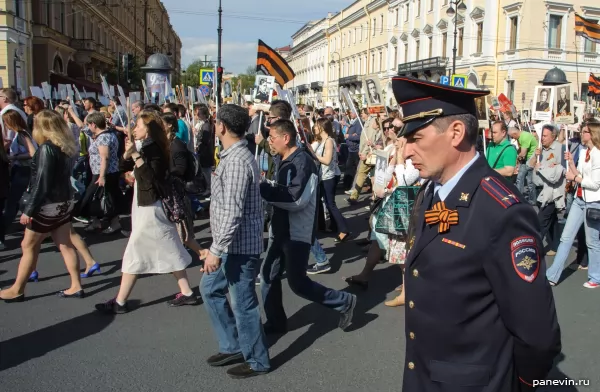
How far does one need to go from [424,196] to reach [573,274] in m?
5.72

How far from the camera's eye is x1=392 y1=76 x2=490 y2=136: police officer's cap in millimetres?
2025

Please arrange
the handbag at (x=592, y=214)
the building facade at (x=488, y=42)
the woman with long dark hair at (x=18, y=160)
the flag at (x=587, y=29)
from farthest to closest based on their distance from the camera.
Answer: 1. the building facade at (x=488, y=42)
2. the flag at (x=587, y=29)
3. the woman with long dark hair at (x=18, y=160)
4. the handbag at (x=592, y=214)

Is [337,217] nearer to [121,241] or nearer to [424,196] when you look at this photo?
[121,241]

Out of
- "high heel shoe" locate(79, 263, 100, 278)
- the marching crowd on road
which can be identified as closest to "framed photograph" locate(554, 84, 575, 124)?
the marching crowd on road

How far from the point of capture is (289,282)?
4.72 metres

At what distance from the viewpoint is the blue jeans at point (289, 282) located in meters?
4.71

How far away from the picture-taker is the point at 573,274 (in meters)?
7.19

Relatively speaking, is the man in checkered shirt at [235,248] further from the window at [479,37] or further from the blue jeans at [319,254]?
the window at [479,37]

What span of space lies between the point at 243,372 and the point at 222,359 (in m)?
0.26

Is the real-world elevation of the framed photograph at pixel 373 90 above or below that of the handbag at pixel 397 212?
above

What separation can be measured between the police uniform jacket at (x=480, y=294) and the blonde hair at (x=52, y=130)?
4.42 metres

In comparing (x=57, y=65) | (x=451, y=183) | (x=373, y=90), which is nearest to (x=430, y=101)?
(x=451, y=183)

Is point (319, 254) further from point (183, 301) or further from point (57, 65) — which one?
point (57, 65)

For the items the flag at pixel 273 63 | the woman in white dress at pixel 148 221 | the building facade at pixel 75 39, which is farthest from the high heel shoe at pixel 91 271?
the building facade at pixel 75 39
